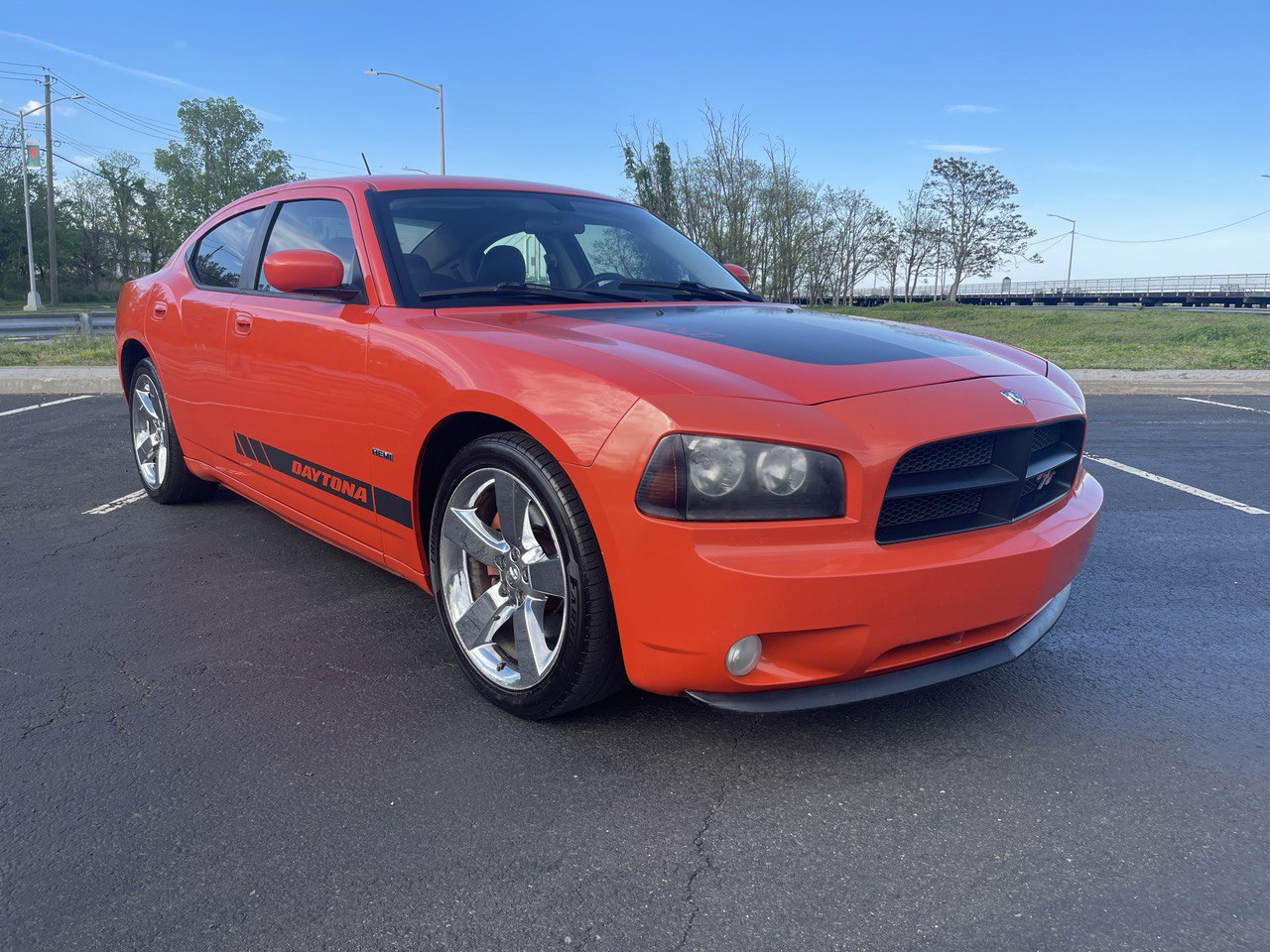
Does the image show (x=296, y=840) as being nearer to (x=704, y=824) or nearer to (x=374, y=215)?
(x=704, y=824)

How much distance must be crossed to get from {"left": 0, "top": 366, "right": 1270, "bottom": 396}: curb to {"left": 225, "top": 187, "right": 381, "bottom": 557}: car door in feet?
25.2

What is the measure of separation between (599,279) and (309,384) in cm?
113

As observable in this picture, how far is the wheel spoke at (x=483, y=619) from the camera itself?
2.76 metres

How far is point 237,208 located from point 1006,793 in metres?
4.15

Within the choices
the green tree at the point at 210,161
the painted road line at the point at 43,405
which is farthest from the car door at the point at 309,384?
the green tree at the point at 210,161

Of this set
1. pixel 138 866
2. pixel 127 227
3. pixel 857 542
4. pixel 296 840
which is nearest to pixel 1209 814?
pixel 857 542

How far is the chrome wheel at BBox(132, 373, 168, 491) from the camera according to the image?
5.03 meters

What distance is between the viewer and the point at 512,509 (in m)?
2.63

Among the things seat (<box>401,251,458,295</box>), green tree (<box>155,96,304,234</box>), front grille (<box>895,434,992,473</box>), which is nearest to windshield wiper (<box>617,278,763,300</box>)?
seat (<box>401,251,458,295</box>)

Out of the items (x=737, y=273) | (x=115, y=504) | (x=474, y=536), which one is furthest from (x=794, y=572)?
(x=115, y=504)

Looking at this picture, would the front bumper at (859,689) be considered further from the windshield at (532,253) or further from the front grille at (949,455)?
the windshield at (532,253)

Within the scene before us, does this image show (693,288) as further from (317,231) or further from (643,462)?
(643,462)

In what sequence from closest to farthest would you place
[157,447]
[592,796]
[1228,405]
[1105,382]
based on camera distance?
[592,796] → [157,447] → [1228,405] → [1105,382]

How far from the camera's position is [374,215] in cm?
349
